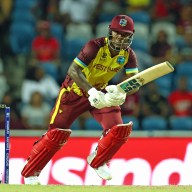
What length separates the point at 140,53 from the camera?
1166 centimetres

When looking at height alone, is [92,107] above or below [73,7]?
below

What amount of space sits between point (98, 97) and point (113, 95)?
13cm

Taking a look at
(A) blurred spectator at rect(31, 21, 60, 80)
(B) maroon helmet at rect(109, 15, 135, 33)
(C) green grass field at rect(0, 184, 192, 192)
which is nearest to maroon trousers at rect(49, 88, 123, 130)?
(B) maroon helmet at rect(109, 15, 135, 33)

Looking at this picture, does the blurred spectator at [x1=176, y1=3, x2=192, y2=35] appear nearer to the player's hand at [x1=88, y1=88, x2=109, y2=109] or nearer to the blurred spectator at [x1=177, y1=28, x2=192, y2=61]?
the blurred spectator at [x1=177, y1=28, x2=192, y2=61]

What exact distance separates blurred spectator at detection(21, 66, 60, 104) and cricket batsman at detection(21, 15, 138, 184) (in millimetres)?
3067

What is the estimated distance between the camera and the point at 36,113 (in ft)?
35.2

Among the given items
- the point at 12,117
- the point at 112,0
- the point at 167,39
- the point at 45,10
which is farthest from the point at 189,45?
the point at 12,117

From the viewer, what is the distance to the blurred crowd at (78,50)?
430 inches

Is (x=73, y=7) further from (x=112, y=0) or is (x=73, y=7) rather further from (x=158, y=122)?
(x=158, y=122)

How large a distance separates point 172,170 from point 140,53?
2.67 meters

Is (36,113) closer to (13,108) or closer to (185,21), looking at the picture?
(13,108)

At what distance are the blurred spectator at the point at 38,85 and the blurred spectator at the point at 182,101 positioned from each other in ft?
4.90

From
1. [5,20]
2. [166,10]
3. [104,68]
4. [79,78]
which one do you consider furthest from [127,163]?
[166,10]

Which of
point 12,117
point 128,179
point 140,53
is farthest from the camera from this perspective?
point 140,53
